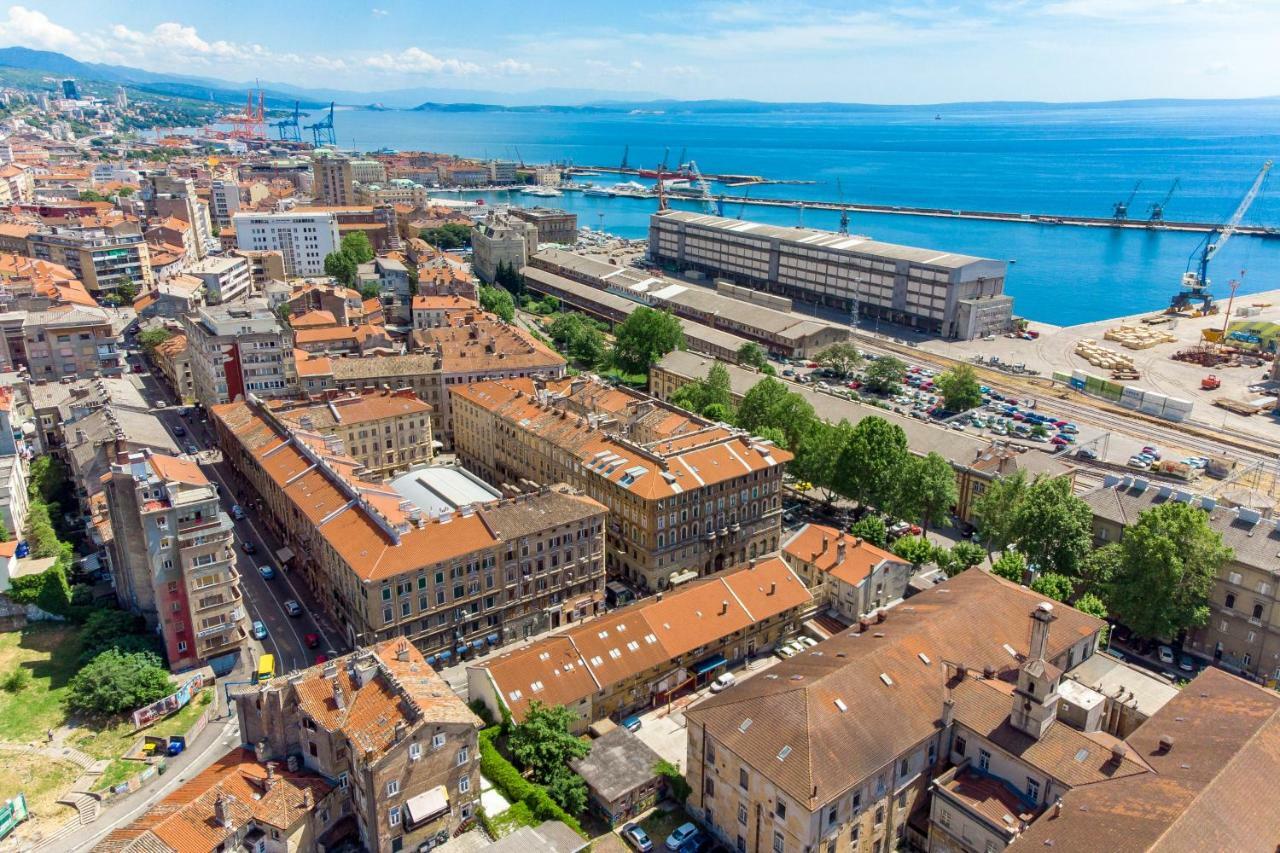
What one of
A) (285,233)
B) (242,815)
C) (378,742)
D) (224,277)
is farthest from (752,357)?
(285,233)

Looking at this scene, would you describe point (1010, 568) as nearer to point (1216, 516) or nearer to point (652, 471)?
point (1216, 516)

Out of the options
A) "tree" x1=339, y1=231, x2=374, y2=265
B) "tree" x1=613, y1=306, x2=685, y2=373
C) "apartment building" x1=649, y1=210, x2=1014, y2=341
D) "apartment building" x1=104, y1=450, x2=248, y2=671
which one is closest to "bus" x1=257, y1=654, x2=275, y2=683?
"apartment building" x1=104, y1=450, x2=248, y2=671

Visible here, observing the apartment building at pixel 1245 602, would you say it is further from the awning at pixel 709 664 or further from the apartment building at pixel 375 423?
the apartment building at pixel 375 423

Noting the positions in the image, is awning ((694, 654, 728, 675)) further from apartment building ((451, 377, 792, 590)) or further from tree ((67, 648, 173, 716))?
tree ((67, 648, 173, 716))

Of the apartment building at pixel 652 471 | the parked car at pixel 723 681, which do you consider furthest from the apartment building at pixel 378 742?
the apartment building at pixel 652 471

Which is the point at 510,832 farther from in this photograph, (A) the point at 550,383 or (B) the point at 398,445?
(A) the point at 550,383
